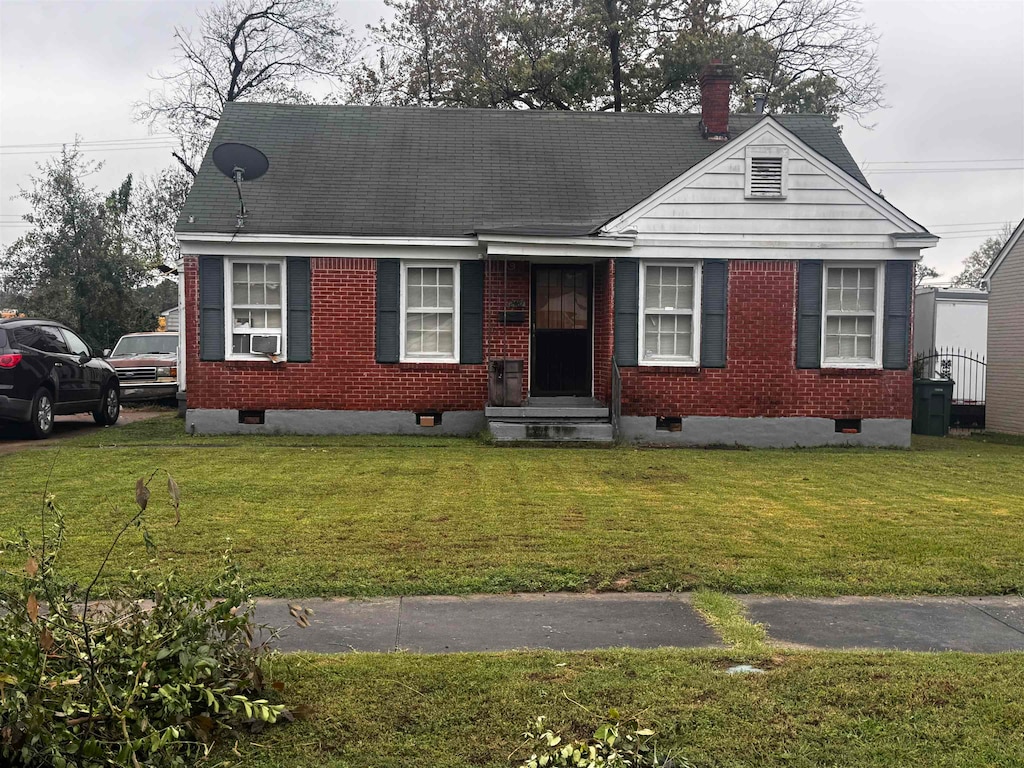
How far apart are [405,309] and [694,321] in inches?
187

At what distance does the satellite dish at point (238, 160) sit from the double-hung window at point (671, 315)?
7022 mm

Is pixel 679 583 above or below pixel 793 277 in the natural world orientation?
below

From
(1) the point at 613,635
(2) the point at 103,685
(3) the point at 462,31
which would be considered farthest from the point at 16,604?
(3) the point at 462,31

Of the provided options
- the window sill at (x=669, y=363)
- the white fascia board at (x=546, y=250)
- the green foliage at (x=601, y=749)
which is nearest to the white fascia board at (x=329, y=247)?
the white fascia board at (x=546, y=250)

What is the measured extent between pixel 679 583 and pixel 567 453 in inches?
269

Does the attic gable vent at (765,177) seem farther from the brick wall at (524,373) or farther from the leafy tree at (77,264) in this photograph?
the leafy tree at (77,264)

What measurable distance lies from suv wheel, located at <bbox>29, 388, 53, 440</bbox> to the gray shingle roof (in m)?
3.41

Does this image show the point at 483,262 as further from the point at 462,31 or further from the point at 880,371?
the point at 462,31

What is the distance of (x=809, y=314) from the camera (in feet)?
46.8

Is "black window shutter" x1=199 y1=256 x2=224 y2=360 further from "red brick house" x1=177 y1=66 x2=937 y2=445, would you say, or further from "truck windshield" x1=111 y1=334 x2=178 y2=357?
"truck windshield" x1=111 y1=334 x2=178 y2=357

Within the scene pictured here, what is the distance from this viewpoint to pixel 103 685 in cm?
322

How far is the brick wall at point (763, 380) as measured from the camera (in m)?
14.2

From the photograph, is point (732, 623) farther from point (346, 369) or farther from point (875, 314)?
point (875, 314)

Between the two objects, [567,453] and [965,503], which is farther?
[567,453]
